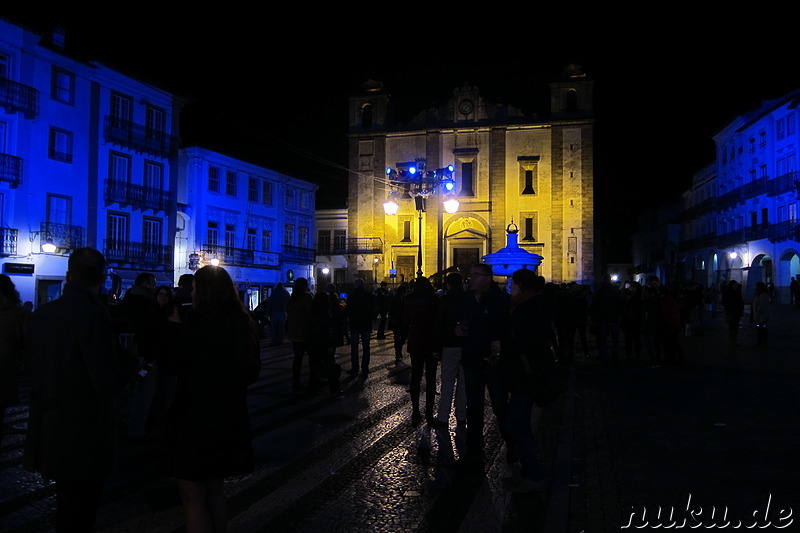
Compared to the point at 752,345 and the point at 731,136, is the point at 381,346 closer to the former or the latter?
the point at 752,345

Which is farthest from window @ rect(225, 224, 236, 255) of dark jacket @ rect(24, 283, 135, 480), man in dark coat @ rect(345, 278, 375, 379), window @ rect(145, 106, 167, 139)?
dark jacket @ rect(24, 283, 135, 480)

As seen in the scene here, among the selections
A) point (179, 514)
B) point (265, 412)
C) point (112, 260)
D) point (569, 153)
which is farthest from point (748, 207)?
point (179, 514)

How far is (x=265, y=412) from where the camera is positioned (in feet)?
29.8

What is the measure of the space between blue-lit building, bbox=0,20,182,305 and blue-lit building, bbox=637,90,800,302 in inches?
1354

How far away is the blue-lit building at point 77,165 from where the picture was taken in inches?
1088

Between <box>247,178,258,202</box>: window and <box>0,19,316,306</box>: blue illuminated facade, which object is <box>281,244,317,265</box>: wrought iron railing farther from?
<box>0,19,316,306</box>: blue illuminated facade

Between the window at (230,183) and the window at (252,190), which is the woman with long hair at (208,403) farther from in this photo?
the window at (252,190)

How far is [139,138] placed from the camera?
3372 centimetres

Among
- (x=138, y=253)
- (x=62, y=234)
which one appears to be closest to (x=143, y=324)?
(x=62, y=234)

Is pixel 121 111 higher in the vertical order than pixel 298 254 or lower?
higher

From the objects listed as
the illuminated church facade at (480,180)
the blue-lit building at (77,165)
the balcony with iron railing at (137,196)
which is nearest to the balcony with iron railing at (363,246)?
the illuminated church facade at (480,180)

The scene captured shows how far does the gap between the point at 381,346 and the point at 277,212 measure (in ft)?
94.3

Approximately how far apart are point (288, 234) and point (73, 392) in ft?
151

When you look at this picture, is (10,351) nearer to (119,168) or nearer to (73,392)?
(73,392)
